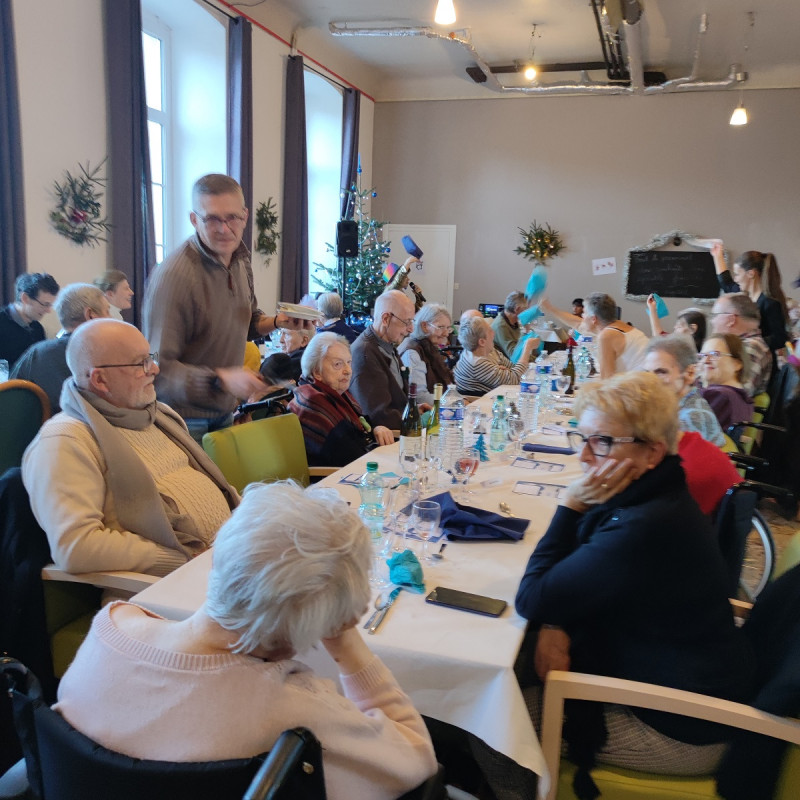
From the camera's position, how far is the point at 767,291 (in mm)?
5418

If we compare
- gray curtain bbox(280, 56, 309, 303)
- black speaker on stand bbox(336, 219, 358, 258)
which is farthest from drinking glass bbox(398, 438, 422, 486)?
gray curtain bbox(280, 56, 309, 303)

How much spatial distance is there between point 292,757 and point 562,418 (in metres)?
3.20

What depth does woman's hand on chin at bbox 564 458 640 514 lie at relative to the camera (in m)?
1.53

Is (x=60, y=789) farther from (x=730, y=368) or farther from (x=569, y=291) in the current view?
(x=569, y=291)

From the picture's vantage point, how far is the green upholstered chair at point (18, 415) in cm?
276

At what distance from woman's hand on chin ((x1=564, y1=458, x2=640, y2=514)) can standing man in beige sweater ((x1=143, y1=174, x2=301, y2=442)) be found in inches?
53.5

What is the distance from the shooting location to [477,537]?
1933 mm

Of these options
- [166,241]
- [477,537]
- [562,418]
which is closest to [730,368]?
[562,418]

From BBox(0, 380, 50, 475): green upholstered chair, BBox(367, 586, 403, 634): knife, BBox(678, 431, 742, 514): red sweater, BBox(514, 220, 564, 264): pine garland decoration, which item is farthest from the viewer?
BBox(514, 220, 564, 264): pine garland decoration

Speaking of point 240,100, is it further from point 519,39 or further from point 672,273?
point 672,273

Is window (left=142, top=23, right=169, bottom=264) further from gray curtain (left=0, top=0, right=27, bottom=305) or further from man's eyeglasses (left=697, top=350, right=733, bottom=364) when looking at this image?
man's eyeglasses (left=697, top=350, right=733, bottom=364)

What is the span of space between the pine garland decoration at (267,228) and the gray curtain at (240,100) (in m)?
0.53

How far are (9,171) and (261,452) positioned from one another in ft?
10.6

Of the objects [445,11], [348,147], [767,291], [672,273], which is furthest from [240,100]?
[672,273]
